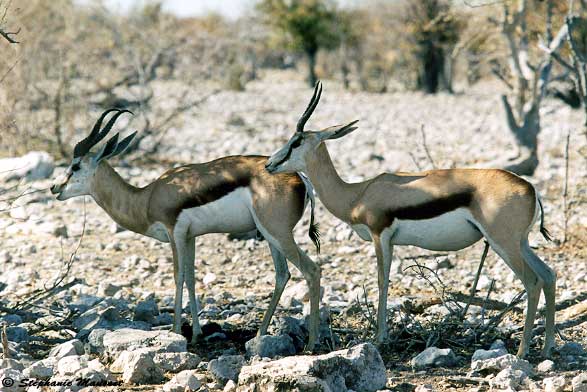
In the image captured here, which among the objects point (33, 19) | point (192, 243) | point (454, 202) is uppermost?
point (33, 19)

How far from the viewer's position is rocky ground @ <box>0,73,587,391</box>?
201 inches

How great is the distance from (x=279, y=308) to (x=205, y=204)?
4.57ft

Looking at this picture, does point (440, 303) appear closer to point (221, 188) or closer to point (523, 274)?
point (523, 274)

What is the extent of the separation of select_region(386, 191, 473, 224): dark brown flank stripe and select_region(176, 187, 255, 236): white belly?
42.2 inches

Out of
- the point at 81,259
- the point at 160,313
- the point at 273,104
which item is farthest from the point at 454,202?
the point at 273,104

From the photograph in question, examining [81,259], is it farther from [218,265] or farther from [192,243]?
[192,243]

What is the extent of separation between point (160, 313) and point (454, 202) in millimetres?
2691

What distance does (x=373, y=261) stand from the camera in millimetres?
8969

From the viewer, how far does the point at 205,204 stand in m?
6.26

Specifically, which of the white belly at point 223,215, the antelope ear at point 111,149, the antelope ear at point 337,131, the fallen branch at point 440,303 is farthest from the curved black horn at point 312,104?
the fallen branch at point 440,303

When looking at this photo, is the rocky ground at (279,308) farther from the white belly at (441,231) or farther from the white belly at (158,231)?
the white belly at (158,231)

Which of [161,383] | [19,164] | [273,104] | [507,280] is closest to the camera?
[161,383]

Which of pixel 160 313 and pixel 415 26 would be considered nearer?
pixel 160 313

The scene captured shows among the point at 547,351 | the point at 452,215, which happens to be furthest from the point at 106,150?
the point at 547,351
